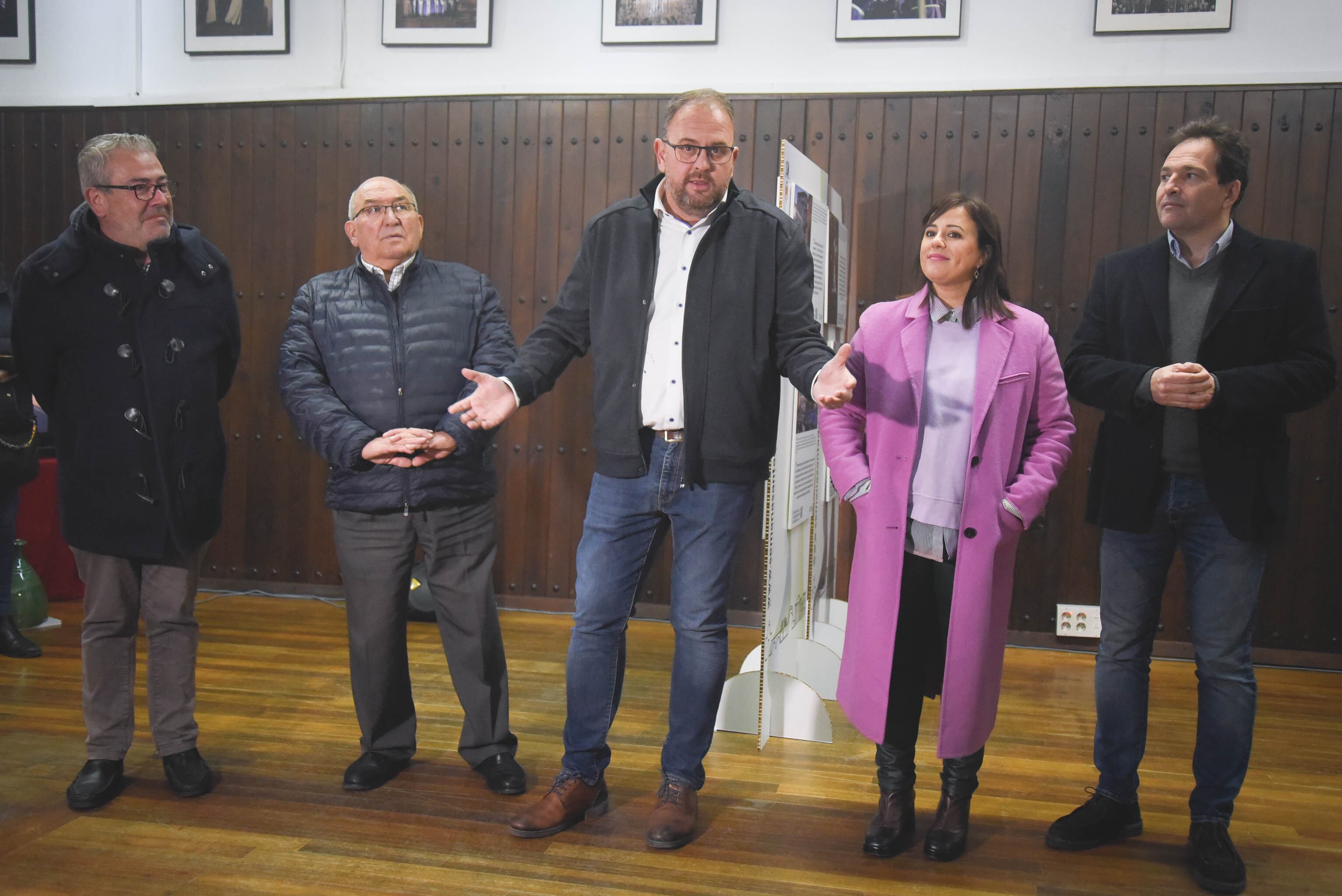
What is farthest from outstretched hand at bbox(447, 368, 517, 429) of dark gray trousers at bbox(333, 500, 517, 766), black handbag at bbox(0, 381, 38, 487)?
black handbag at bbox(0, 381, 38, 487)

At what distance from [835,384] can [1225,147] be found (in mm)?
1028

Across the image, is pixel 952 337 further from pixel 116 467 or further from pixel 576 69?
pixel 576 69

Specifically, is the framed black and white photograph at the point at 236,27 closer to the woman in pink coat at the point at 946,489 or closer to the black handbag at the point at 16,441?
the black handbag at the point at 16,441

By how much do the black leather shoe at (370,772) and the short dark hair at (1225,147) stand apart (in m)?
2.45

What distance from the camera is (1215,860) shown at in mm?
2303

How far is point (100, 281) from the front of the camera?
258cm

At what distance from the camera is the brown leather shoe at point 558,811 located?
2.43 metres

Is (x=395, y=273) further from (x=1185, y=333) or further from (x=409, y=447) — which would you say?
(x=1185, y=333)

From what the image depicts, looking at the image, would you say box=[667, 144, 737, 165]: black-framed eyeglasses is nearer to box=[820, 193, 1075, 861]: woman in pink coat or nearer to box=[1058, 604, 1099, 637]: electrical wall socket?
box=[820, 193, 1075, 861]: woman in pink coat

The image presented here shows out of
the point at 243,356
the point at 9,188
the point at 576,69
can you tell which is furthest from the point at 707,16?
the point at 9,188

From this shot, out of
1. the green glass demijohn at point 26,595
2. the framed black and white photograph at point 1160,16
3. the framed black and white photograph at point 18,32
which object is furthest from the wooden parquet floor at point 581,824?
the framed black and white photograph at point 18,32

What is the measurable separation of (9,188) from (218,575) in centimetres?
219

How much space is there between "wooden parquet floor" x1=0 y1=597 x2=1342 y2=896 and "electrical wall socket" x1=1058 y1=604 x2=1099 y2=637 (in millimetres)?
599

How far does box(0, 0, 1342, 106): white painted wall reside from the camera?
14.1 feet
